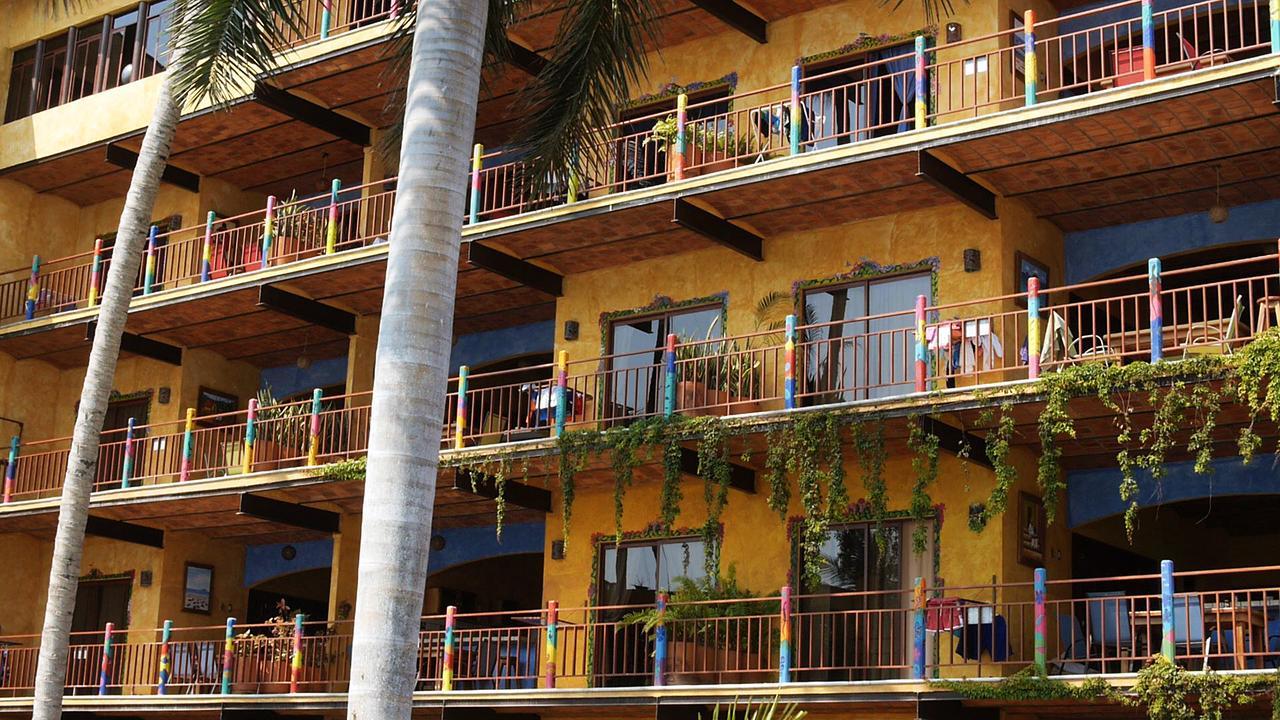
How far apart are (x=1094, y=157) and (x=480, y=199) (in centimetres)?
1105

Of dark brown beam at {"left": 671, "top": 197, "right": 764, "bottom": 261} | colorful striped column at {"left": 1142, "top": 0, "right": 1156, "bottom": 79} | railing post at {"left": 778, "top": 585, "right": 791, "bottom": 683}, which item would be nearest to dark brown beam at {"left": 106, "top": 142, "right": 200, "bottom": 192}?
dark brown beam at {"left": 671, "top": 197, "right": 764, "bottom": 261}

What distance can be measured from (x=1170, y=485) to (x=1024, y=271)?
3450 mm

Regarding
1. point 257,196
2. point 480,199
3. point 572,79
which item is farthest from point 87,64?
point 572,79

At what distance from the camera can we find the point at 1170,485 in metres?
24.1

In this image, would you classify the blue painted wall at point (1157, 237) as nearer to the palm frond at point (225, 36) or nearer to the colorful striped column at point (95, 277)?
the palm frond at point (225, 36)

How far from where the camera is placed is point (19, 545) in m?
35.4

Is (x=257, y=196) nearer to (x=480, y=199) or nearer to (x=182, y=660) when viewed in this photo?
(x=480, y=199)

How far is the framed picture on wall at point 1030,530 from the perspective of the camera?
23953 mm

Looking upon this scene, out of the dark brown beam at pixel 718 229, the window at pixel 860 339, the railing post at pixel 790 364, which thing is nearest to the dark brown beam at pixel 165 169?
the dark brown beam at pixel 718 229

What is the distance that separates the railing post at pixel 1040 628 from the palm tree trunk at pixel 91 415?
1280 centimetres

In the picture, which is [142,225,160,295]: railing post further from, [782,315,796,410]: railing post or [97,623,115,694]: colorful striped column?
[782,315,796,410]: railing post

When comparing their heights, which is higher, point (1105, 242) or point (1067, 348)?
point (1105, 242)

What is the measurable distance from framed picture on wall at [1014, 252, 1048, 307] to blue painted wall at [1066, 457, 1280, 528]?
2.62 meters

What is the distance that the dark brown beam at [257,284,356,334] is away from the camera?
101ft
